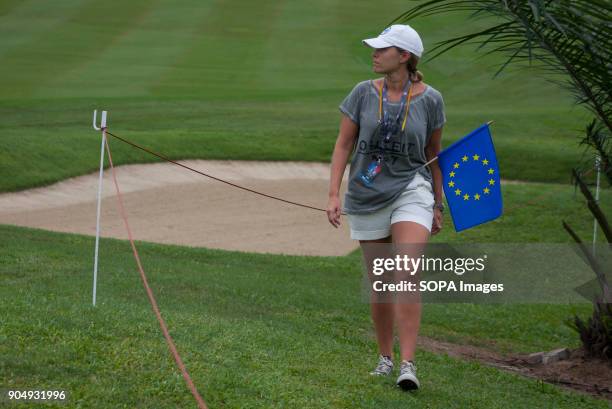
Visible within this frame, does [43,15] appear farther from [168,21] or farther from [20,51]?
[20,51]

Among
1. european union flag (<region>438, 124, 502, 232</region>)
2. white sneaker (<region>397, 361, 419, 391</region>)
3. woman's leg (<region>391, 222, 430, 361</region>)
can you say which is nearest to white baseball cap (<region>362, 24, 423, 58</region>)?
european union flag (<region>438, 124, 502, 232</region>)

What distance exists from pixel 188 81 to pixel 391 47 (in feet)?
66.6

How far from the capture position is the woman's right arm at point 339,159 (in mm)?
5805

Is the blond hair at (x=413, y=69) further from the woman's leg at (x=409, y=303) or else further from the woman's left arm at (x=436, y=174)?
the woman's leg at (x=409, y=303)

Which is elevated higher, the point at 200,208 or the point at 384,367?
the point at 384,367

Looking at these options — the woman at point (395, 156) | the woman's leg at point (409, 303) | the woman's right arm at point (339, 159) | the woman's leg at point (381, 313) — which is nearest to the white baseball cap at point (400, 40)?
the woman at point (395, 156)

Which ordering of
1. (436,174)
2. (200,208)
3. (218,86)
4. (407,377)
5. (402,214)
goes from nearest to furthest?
(407,377)
(402,214)
(436,174)
(200,208)
(218,86)

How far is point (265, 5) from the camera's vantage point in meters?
35.4

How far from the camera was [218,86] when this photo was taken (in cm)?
2536

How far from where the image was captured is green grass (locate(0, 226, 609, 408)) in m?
4.98

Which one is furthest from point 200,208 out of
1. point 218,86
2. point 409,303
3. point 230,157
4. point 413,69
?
point 409,303

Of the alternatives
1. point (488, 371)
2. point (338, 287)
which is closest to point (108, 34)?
point (338, 287)

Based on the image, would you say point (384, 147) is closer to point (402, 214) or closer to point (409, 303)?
point (402, 214)

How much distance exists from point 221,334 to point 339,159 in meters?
1.36
